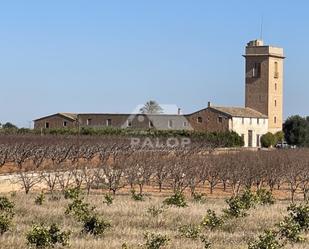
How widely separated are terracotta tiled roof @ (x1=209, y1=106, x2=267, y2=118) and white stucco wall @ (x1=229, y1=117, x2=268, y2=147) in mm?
347

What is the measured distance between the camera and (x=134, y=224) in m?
14.2

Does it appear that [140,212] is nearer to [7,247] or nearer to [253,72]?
[7,247]

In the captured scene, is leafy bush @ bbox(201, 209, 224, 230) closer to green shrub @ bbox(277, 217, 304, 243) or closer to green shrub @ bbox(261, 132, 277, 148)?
green shrub @ bbox(277, 217, 304, 243)

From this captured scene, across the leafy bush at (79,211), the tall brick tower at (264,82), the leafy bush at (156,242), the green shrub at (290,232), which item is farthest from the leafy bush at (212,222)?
the tall brick tower at (264,82)

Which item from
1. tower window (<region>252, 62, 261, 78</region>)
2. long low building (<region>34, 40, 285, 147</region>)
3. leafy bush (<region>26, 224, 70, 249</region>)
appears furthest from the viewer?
tower window (<region>252, 62, 261, 78</region>)

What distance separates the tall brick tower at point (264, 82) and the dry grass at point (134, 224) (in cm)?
5322

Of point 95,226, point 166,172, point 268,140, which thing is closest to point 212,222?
point 95,226

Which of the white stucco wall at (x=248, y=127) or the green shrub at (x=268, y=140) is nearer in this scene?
the white stucco wall at (x=248, y=127)

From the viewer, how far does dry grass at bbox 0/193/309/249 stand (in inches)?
437

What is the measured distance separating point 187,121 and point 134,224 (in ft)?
175

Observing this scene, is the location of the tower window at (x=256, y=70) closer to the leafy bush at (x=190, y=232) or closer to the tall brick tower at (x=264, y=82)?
the tall brick tower at (x=264, y=82)

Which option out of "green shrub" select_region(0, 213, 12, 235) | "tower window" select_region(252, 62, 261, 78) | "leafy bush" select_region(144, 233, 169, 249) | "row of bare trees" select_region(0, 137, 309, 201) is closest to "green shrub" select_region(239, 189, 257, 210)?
"row of bare trees" select_region(0, 137, 309, 201)

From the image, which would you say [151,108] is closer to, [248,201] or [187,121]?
[187,121]

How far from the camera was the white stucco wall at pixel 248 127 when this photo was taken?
63.5m
